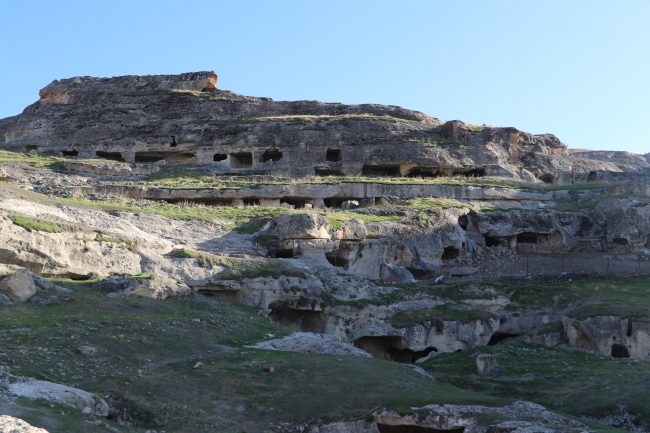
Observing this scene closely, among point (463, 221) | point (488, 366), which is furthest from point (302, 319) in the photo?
point (463, 221)

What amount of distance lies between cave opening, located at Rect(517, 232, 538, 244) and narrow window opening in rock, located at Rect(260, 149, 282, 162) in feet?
57.6

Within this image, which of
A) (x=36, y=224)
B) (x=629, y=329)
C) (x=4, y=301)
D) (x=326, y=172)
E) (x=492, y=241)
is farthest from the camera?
(x=326, y=172)

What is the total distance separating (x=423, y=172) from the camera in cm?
5453

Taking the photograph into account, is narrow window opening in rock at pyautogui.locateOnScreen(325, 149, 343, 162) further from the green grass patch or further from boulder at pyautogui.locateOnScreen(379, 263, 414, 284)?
the green grass patch

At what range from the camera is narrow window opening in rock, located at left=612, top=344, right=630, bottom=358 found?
3019 centimetres

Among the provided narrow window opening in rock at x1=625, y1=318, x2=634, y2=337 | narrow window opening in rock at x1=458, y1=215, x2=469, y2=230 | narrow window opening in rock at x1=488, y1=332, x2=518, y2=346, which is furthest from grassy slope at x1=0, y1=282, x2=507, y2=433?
narrow window opening in rock at x1=458, y1=215, x2=469, y2=230

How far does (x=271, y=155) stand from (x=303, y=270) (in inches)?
958

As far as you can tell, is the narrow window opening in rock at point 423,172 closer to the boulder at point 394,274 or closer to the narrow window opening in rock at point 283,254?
the boulder at point 394,274

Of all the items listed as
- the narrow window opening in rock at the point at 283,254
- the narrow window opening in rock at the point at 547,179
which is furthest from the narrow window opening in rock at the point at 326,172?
the narrow window opening in rock at the point at 283,254

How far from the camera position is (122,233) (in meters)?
31.3

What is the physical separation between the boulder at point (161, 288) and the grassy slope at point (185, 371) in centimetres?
101

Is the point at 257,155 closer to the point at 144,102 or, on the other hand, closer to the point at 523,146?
the point at 144,102

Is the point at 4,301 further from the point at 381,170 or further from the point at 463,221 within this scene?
the point at 381,170

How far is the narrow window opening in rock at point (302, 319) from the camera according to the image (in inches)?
1224
